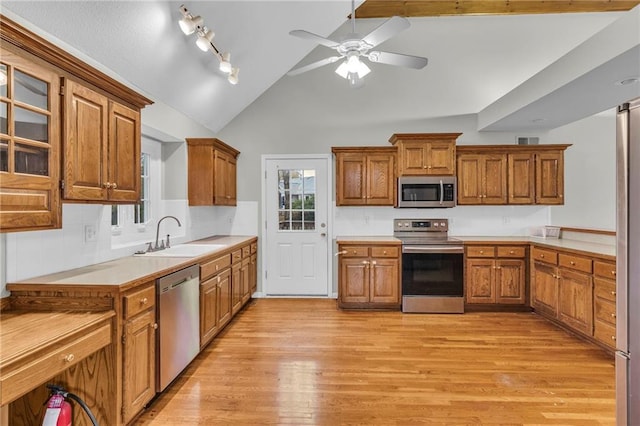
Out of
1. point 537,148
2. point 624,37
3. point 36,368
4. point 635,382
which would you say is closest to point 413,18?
point 624,37

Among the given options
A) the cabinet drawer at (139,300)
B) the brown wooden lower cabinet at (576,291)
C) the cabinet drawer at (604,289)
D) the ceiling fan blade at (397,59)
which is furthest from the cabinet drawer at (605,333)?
the cabinet drawer at (139,300)

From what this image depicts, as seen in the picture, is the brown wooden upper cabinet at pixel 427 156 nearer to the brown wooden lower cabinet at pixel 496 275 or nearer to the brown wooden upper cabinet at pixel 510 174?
the brown wooden upper cabinet at pixel 510 174

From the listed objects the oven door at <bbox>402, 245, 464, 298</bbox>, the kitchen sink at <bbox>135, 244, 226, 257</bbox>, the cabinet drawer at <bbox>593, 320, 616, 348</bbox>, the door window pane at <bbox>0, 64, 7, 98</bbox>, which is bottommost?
the cabinet drawer at <bbox>593, 320, 616, 348</bbox>

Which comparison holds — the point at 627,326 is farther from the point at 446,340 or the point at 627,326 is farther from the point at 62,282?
the point at 62,282

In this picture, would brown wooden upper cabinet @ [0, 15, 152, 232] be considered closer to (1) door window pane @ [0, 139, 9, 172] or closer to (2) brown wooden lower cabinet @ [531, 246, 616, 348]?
(1) door window pane @ [0, 139, 9, 172]

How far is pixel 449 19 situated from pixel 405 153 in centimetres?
160

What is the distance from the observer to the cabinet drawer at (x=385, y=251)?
4.30 meters

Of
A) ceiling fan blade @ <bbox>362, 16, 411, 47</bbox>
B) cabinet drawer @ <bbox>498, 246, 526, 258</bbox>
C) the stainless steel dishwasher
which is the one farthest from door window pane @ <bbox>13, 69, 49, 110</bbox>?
cabinet drawer @ <bbox>498, 246, 526, 258</bbox>

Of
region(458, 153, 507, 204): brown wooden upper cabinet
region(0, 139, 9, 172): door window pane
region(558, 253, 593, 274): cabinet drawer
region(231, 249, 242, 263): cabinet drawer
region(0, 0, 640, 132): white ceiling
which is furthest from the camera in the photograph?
region(458, 153, 507, 204): brown wooden upper cabinet

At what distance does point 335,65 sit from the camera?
14.7 ft

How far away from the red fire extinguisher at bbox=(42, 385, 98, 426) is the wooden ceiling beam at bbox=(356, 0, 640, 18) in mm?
4257

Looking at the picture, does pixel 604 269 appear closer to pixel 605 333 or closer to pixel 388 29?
pixel 605 333

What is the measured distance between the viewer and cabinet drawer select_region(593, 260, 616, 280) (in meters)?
2.96

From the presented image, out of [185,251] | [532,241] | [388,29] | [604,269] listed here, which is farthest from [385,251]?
[388,29]
